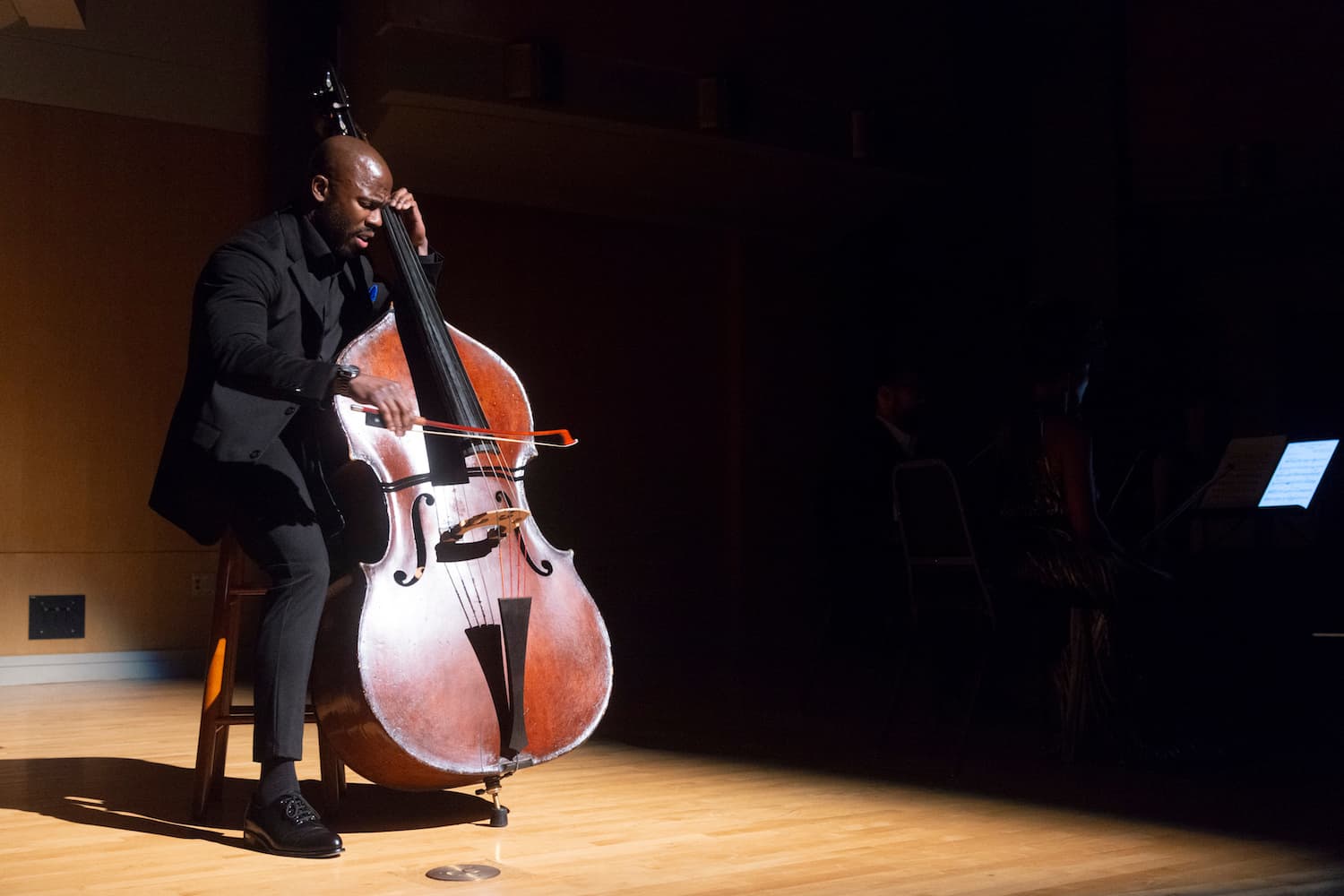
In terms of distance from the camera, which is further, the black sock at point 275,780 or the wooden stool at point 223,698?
the wooden stool at point 223,698

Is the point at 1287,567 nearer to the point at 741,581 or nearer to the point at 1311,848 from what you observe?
the point at 1311,848

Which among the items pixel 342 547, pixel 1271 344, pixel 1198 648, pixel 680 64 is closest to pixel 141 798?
pixel 342 547

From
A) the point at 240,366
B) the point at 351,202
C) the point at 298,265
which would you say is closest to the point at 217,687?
the point at 240,366

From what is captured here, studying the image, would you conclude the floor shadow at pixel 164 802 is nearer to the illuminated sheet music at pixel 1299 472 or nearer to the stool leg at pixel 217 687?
the stool leg at pixel 217 687

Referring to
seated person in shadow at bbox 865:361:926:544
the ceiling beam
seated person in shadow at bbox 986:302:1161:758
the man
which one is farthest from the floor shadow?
the ceiling beam

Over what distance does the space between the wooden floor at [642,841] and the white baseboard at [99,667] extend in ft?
6.63

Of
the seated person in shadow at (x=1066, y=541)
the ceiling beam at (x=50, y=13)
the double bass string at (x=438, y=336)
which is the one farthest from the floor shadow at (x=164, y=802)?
the ceiling beam at (x=50, y=13)

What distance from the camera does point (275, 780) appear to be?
2.20 m

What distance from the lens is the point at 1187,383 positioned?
6859 millimetres

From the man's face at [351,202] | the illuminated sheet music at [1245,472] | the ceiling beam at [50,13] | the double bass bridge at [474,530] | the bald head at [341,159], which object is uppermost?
the ceiling beam at [50,13]

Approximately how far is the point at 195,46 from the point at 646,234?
2.07m

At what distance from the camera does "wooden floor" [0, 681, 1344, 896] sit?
1966mm

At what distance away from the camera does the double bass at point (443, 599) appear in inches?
81.2

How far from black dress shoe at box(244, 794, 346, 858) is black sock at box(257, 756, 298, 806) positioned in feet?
0.04
